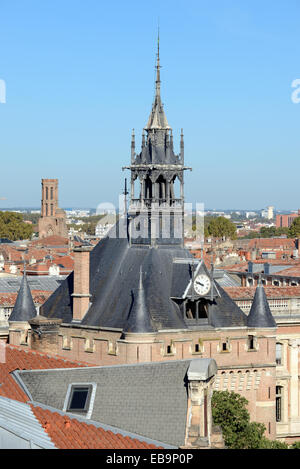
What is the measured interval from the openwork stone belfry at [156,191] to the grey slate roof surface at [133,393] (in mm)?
16783

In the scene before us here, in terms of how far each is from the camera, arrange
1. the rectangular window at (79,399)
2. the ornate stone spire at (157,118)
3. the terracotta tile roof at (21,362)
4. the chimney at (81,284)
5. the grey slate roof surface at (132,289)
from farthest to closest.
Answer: the ornate stone spire at (157,118) → the chimney at (81,284) → the grey slate roof surface at (132,289) → the terracotta tile roof at (21,362) → the rectangular window at (79,399)

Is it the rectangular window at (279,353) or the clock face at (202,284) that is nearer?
the clock face at (202,284)

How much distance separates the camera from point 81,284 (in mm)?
52688

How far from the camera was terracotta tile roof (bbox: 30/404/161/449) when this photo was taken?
1243 inches

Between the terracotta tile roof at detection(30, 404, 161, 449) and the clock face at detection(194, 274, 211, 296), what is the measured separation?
55.7ft

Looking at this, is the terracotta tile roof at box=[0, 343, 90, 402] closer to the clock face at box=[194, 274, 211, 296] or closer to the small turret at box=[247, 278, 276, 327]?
the clock face at box=[194, 274, 211, 296]

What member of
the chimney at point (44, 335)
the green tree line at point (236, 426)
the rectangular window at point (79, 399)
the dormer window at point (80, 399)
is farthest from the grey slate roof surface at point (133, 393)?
the chimney at point (44, 335)

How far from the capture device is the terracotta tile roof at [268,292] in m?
62.4

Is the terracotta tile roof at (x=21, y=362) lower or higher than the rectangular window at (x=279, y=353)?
higher

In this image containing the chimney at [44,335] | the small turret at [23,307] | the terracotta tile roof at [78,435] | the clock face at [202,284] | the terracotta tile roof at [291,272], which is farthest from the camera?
the terracotta tile roof at [291,272]

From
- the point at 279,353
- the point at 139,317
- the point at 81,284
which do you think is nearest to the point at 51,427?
the point at 139,317

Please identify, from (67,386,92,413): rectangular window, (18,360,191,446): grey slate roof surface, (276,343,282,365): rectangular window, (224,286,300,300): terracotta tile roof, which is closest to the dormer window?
(67,386,92,413): rectangular window

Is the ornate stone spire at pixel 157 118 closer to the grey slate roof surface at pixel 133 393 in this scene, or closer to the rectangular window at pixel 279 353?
the rectangular window at pixel 279 353

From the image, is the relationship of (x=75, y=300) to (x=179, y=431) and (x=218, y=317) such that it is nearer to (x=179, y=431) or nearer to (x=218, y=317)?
(x=218, y=317)
